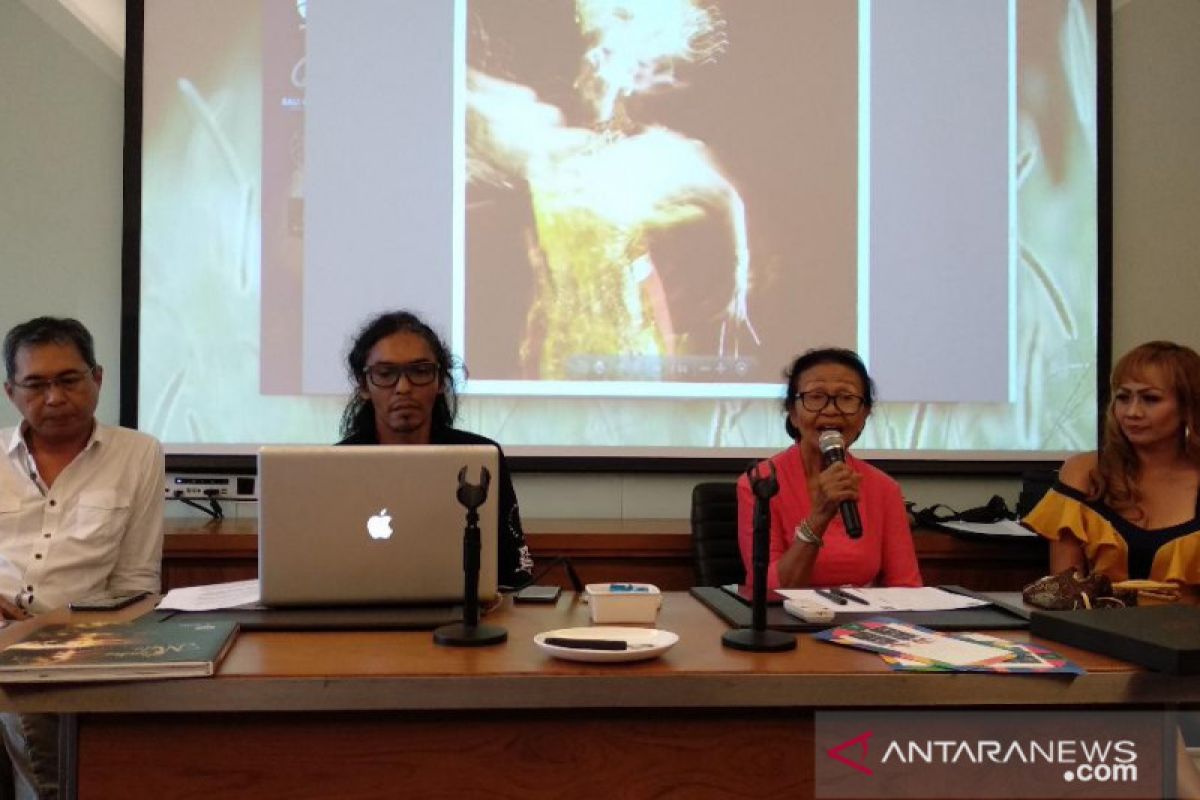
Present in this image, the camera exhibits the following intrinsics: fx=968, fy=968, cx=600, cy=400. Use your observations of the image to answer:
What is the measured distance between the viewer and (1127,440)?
2316mm

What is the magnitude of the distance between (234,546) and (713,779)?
6.11 ft

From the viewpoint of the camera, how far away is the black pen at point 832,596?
5.73ft

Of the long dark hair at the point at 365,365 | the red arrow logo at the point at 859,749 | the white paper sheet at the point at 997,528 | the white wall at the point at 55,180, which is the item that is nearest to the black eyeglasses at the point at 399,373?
the long dark hair at the point at 365,365

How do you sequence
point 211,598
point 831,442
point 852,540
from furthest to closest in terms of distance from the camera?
1. point 852,540
2. point 831,442
3. point 211,598

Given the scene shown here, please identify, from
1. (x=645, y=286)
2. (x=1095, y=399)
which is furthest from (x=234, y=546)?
(x=1095, y=399)

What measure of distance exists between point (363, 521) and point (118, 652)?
1.29 ft

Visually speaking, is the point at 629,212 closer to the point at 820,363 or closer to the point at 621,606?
the point at 820,363

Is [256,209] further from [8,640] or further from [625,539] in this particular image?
[8,640]

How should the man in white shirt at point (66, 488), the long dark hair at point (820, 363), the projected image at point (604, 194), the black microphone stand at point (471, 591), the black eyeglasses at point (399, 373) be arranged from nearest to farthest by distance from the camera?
1. the black microphone stand at point (471, 591)
2. the black eyeglasses at point (399, 373)
3. the man in white shirt at point (66, 488)
4. the long dark hair at point (820, 363)
5. the projected image at point (604, 194)

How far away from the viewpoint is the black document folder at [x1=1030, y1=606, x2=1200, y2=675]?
1.31 m

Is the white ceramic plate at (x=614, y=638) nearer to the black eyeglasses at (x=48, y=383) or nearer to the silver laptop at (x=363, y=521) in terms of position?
the silver laptop at (x=363, y=521)

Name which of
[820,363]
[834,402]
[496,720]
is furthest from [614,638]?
[820,363]

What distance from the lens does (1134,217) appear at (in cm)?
336

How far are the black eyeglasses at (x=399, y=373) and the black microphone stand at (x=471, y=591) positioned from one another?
0.72 metres
